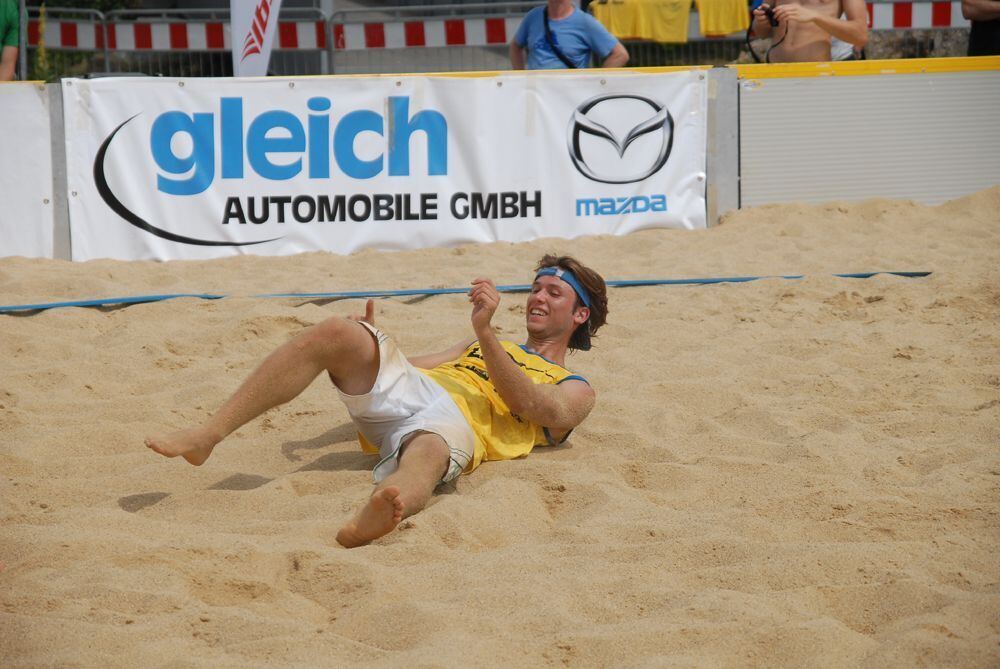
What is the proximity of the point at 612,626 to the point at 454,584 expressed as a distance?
47 cm

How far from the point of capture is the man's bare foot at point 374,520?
315 cm

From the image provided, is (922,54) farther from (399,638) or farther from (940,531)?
(399,638)

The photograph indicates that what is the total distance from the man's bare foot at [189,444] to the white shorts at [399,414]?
0.50 metres

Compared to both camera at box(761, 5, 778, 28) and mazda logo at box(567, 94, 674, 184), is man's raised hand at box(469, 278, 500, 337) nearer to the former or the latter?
mazda logo at box(567, 94, 674, 184)

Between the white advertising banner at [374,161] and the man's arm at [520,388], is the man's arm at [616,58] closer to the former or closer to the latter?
the white advertising banner at [374,161]

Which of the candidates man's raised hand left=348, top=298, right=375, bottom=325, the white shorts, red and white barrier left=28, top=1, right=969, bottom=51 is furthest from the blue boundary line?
red and white barrier left=28, top=1, right=969, bottom=51

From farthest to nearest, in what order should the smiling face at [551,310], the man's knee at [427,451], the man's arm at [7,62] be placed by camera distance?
the man's arm at [7,62] < the smiling face at [551,310] < the man's knee at [427,451]

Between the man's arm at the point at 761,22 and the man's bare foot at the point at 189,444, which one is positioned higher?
the man's arm at the point at 761,22

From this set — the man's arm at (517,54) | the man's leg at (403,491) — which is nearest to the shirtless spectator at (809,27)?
the man's arm at (517,54)

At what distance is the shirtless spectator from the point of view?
8008mm

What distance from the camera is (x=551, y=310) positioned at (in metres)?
4.45

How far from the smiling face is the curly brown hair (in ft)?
0.22

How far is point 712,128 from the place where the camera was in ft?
26.7

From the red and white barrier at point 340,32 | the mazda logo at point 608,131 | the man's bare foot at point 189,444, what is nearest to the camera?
the man's bare foot at point 189,444
